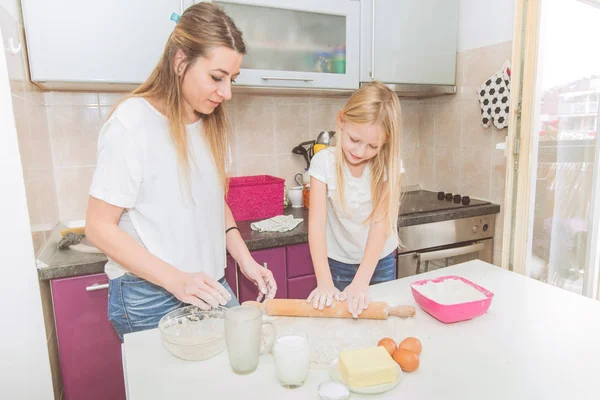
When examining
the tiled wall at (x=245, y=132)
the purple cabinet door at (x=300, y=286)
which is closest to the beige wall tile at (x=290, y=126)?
the tiled wall at (x=245, y=132)

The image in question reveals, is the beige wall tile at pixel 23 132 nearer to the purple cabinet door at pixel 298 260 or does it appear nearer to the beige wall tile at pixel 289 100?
the purple cabinet door at pixel 298 260

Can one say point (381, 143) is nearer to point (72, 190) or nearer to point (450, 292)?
point (450, 292)

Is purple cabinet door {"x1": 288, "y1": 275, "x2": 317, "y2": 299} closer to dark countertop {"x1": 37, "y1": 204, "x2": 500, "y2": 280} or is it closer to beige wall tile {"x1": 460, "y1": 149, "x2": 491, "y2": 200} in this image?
dark countertop {"x1": 37, "y1": 204, "x2": 500, "y2": 280}

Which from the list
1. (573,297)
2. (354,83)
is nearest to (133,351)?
(573,297)

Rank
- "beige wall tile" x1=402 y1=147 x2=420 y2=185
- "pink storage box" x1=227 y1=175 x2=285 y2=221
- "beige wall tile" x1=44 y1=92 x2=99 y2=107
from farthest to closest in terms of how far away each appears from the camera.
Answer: "beige wall tile" x1=402 y1=147 x2=420 y2=185 → "pink storage box" x1=227 y1=175 x2=285 y2=221 → "beige wall tile" x1=44 y1=92 x2=99 y2=107

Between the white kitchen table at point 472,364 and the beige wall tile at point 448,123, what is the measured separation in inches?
58.4

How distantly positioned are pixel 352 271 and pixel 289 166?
0.98 m

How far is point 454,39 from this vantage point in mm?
2266

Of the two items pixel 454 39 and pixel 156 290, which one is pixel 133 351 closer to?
pixel 156 290

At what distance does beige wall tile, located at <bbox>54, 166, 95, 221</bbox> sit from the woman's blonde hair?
102 cm

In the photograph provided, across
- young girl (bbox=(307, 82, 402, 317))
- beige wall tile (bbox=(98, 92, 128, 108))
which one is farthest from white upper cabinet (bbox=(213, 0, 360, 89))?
young girl (bbox=(307, 82, 402, 317))

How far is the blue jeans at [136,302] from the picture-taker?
1.06 meters

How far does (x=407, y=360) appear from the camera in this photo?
0.75 metres

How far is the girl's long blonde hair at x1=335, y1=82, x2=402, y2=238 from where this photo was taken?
1.17 m
